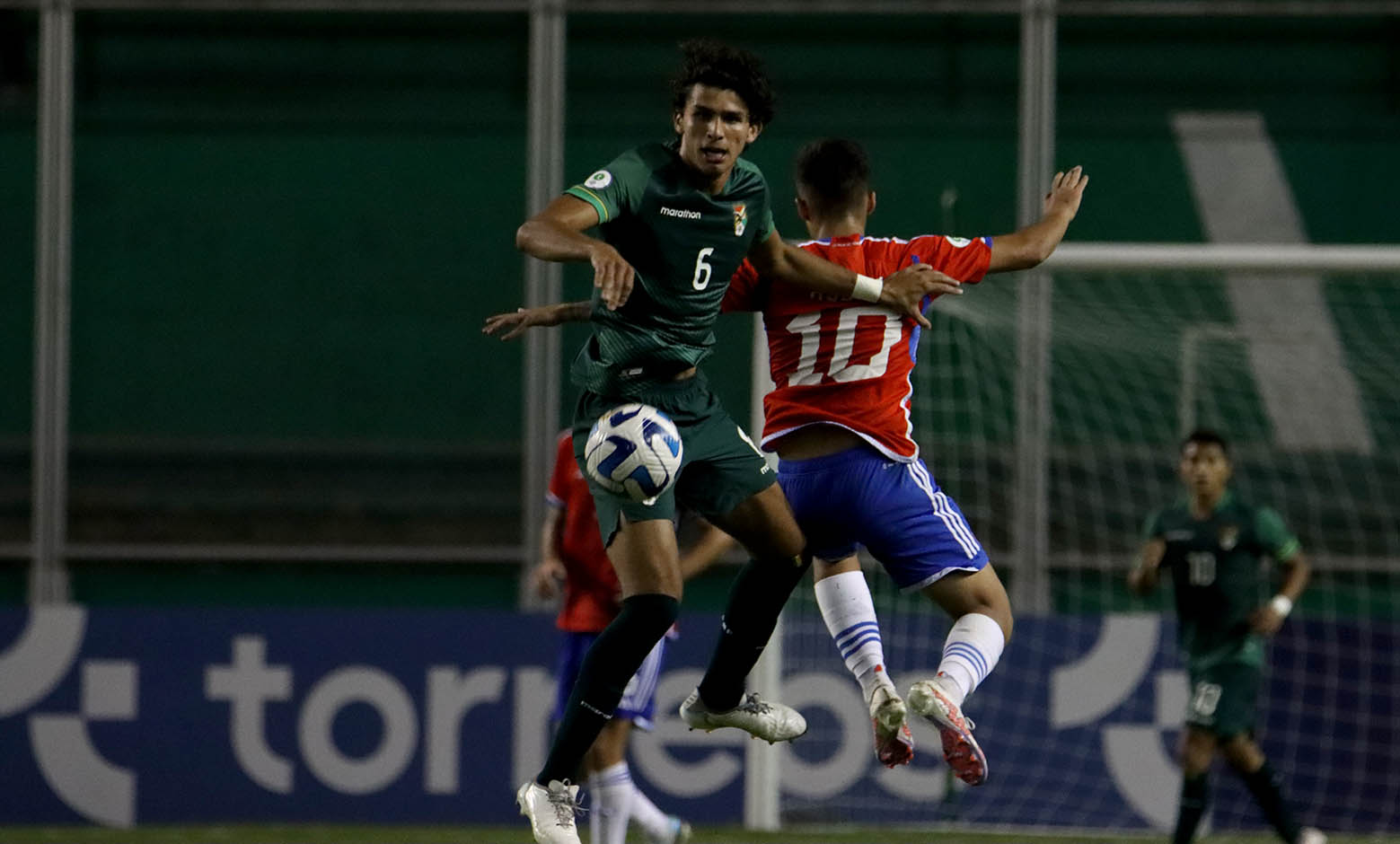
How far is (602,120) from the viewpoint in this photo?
1148 centimetres

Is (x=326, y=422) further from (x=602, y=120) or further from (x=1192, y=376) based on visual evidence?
(x=1192, y=376)

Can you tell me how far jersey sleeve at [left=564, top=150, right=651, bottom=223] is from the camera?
4695 mm

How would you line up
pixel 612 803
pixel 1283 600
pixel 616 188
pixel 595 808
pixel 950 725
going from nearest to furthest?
pixel 616 188 → pixel 950 725 → pixel 612 803 → pixel 595 808 → pixel 1283 600

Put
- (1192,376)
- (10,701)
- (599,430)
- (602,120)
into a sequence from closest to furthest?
(599,430), (10,701), (1192,376), (602,120)

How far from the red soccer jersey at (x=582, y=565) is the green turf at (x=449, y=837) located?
1745 millimetres

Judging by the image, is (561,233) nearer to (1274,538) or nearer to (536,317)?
(536,317)

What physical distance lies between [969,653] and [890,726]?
37 centimetres

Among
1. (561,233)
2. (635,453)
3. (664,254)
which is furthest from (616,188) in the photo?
(635,453)

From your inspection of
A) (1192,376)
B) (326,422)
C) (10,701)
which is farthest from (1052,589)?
(10,701)

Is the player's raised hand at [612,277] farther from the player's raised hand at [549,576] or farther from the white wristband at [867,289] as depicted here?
the player's raised hand at [549,576]

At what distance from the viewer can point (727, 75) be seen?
16.1ft

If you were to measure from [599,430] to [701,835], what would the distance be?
451 centimetres

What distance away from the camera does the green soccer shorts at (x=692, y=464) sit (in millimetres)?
5070

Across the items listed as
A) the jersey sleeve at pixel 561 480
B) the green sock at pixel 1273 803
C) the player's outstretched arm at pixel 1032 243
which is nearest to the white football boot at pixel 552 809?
the player's outstretched arm at pixel 1032 243
